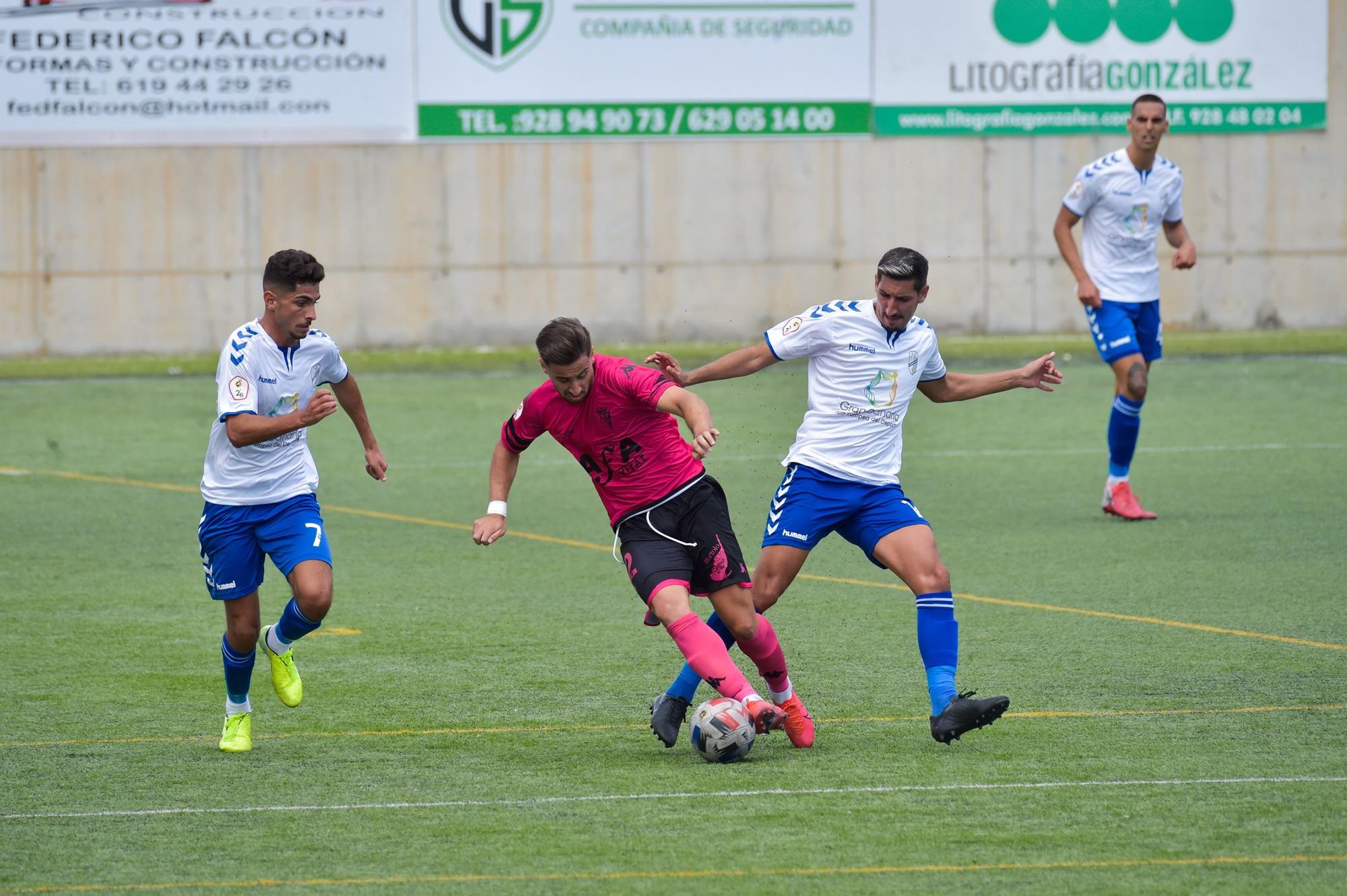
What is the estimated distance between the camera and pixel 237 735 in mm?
6777

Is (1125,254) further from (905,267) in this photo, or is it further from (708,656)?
(708,656)

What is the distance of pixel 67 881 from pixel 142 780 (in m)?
1.18

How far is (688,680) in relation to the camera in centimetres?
687

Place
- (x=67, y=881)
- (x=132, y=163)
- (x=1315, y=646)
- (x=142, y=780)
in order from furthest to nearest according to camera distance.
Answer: (x=132, y=163) < (x=1315, y=646) < (x=142, y=780) < (x=67, y=881)

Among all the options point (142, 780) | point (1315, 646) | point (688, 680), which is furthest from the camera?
point (1315, 646)

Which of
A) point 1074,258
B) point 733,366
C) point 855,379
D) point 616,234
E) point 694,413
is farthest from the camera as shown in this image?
point 616,234

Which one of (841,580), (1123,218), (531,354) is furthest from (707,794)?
(531,354)

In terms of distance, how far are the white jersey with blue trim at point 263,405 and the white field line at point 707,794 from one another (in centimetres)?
157

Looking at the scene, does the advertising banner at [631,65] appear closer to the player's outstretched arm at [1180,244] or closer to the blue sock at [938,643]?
the player's outstretched arm at [1180,244]

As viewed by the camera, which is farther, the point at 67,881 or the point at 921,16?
the point at 921,16

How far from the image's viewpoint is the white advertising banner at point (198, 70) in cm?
2236

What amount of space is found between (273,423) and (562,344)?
1172mm

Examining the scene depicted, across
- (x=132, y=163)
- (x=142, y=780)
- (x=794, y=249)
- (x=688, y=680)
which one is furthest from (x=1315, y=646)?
(x=132, y=163)

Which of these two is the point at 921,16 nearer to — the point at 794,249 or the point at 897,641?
the point at 794,249
